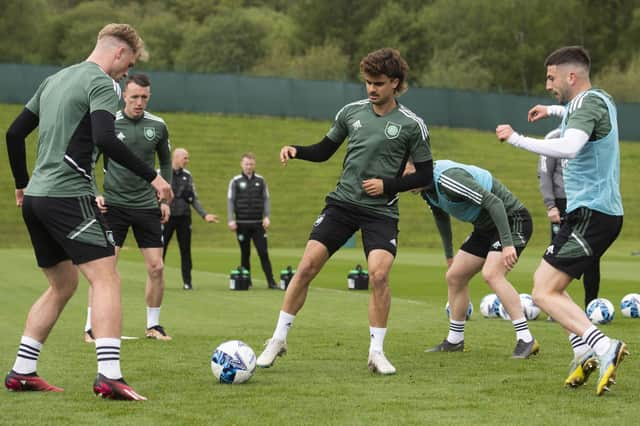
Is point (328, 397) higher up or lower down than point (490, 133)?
higher up

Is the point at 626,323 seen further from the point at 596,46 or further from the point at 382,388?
the point at 596,46

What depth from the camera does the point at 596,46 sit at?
93688 millimetres

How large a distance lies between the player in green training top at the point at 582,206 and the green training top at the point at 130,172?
4508mm

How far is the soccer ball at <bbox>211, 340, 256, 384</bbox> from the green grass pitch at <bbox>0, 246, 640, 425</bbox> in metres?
0.10

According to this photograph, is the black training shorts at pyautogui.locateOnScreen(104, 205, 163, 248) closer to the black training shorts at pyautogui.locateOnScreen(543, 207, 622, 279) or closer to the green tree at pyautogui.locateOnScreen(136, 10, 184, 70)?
the black training shorts at pyautogui.locateOnScreen(543, 207, 622, 279)

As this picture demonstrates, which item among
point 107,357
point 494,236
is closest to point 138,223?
point 494,236

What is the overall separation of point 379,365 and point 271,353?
917mm

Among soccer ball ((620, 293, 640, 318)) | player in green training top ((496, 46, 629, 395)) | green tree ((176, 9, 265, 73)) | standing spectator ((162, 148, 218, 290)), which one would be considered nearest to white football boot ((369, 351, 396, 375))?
player in green training top ((496, 46, 629, 395))

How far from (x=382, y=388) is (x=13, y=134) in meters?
3.10

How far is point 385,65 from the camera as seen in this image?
8.81 m

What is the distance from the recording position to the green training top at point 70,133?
747cm

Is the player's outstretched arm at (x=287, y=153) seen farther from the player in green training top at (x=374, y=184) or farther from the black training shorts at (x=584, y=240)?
the black training shorts at (x=584, y=240)

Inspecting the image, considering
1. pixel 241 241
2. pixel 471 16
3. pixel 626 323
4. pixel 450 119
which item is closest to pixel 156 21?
pixel 471 16

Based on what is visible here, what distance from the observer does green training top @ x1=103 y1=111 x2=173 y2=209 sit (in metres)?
11.3
